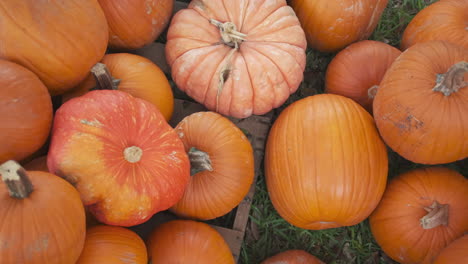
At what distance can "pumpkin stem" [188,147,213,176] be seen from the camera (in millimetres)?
1830

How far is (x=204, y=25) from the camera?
7.02 feet

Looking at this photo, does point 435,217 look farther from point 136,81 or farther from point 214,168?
point 136,81

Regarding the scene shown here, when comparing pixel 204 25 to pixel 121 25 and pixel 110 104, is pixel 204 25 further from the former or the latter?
pixel 110 104

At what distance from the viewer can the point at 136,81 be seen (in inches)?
79.0

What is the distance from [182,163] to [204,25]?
0.86 metres

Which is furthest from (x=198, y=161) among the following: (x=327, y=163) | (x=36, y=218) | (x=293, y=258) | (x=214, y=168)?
(x=293, y=258)

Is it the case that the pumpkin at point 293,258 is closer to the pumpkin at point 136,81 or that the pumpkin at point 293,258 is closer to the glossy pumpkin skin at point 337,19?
the pumpkin at point 136,81

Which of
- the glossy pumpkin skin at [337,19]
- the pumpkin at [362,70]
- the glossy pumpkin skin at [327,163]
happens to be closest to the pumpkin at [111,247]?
the glossy pumpkin skin at [327,163]

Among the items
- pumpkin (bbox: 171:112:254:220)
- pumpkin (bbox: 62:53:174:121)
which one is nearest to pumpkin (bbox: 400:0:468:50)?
pumpkin (bbox: 171:112:254:220)

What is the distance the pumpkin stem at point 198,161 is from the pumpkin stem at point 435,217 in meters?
1.14

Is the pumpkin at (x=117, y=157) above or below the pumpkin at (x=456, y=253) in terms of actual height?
above

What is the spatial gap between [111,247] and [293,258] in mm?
1076

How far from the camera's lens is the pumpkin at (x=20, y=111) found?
1.48 metres

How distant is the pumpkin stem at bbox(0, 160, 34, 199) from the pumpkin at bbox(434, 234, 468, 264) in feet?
5.86
